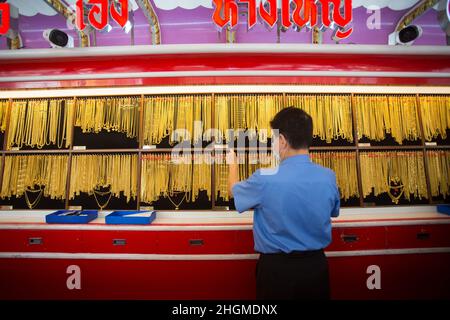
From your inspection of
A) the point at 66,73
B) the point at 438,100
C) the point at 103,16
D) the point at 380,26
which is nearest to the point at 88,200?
the point at 66,73

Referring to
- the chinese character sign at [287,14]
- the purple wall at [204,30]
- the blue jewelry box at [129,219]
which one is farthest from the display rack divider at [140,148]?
the purple wall at [204,30]

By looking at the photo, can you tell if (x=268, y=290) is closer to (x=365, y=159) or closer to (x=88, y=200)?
(x=365, y=159)

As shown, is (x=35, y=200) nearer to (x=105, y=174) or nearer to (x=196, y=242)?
(x=105, y=174)

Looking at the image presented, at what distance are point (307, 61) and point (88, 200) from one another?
310cm

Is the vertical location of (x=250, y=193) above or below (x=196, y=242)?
above

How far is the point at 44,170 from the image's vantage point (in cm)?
302

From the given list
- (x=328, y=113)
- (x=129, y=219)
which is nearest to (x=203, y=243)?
(x=129, y=219)

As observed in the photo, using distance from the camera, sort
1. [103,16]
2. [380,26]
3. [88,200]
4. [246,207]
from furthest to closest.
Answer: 1. [380,26]
2. [88,200]
3. [103,16]
4. [246,207]

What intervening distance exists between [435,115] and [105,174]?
426 centimetres

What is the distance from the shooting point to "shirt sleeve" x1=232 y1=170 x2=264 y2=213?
141 cm

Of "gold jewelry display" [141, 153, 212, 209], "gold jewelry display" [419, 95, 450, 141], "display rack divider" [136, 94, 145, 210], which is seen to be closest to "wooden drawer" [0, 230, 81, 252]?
"display rack divider" [136, 94, 145, 210]

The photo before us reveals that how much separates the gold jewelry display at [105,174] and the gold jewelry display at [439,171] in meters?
3.68

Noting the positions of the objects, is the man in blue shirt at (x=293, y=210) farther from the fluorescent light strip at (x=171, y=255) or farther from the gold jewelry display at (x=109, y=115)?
the gold jewelry display at (x=109, y=115)

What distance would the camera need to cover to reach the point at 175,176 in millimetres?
2973
